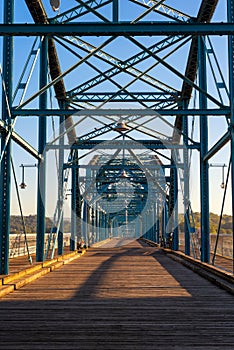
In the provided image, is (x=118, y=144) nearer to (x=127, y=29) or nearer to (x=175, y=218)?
(x=175, y=218)

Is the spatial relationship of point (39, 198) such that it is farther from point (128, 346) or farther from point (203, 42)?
point (128, 346)

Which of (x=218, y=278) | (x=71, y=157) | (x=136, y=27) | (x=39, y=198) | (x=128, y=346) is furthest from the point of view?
(x=71, y=157)

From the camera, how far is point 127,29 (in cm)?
1004

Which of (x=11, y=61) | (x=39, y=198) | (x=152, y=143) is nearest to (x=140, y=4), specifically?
(x=11, y=61)

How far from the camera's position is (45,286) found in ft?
34.4

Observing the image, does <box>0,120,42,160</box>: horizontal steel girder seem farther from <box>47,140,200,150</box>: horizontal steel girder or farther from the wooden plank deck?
<box>47,140,200,150</box>: horizontal steel girder

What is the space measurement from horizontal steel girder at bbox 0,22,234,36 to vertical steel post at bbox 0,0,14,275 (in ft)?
7.47

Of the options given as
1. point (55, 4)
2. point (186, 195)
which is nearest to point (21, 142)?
point (55, 4)

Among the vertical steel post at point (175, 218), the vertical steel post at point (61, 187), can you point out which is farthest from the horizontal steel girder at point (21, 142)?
the vertical steel post at point (175, 218)

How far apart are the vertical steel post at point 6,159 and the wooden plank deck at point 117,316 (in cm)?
105

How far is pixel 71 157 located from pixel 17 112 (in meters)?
13.3

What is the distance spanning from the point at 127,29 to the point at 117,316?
17.9 ft

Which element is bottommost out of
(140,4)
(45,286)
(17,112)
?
(45,286)

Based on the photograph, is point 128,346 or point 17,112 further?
point 17,112
